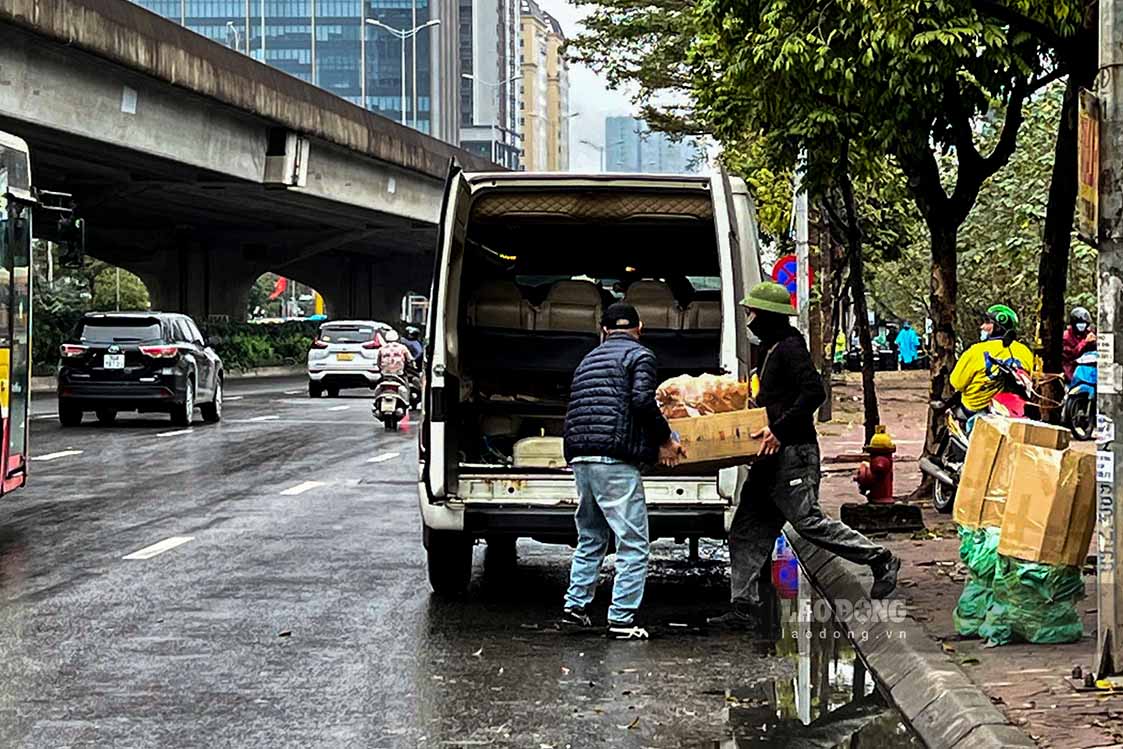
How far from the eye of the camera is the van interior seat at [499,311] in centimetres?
1266

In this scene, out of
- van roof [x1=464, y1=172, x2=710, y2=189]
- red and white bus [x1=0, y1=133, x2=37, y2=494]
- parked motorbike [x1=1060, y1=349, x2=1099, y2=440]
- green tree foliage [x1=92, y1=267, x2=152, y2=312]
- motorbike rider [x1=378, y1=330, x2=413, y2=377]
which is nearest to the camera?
van roof [x1=464, y1=172, x2=710, y2=189]

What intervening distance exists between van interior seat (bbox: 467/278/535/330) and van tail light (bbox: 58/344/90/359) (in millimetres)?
15936

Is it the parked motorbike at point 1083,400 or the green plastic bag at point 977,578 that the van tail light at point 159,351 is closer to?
the parked motorbike at point 1083,400

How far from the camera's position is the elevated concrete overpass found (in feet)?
93.0

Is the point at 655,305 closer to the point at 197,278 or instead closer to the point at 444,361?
the point at 444,361

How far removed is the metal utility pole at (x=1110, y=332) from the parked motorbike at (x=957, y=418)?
6.55 meters

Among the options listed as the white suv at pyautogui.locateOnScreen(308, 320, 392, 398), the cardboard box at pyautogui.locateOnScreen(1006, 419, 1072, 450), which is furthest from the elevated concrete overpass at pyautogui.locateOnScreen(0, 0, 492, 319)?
the cardboard box at pyautogui.locateOnScreen(1006, 419, 1072, 450)

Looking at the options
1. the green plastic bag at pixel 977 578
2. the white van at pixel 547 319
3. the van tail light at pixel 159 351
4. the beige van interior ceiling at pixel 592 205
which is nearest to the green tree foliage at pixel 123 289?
the van tail light at pixel 159 351

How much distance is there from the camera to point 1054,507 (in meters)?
8.29

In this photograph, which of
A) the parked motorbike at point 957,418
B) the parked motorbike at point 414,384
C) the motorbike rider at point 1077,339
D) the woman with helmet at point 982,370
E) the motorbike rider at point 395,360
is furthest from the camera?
the parked motorbike at point 414,384

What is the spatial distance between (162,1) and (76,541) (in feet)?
581

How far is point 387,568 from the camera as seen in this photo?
1245 centimetres

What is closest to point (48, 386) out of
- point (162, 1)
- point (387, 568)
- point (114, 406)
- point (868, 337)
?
point (114, 406)

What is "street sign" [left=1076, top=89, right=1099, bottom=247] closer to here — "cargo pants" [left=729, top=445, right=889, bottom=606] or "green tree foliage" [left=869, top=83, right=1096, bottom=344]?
"cargo pants" [left=729, top=445, right=889, bottom=606]
